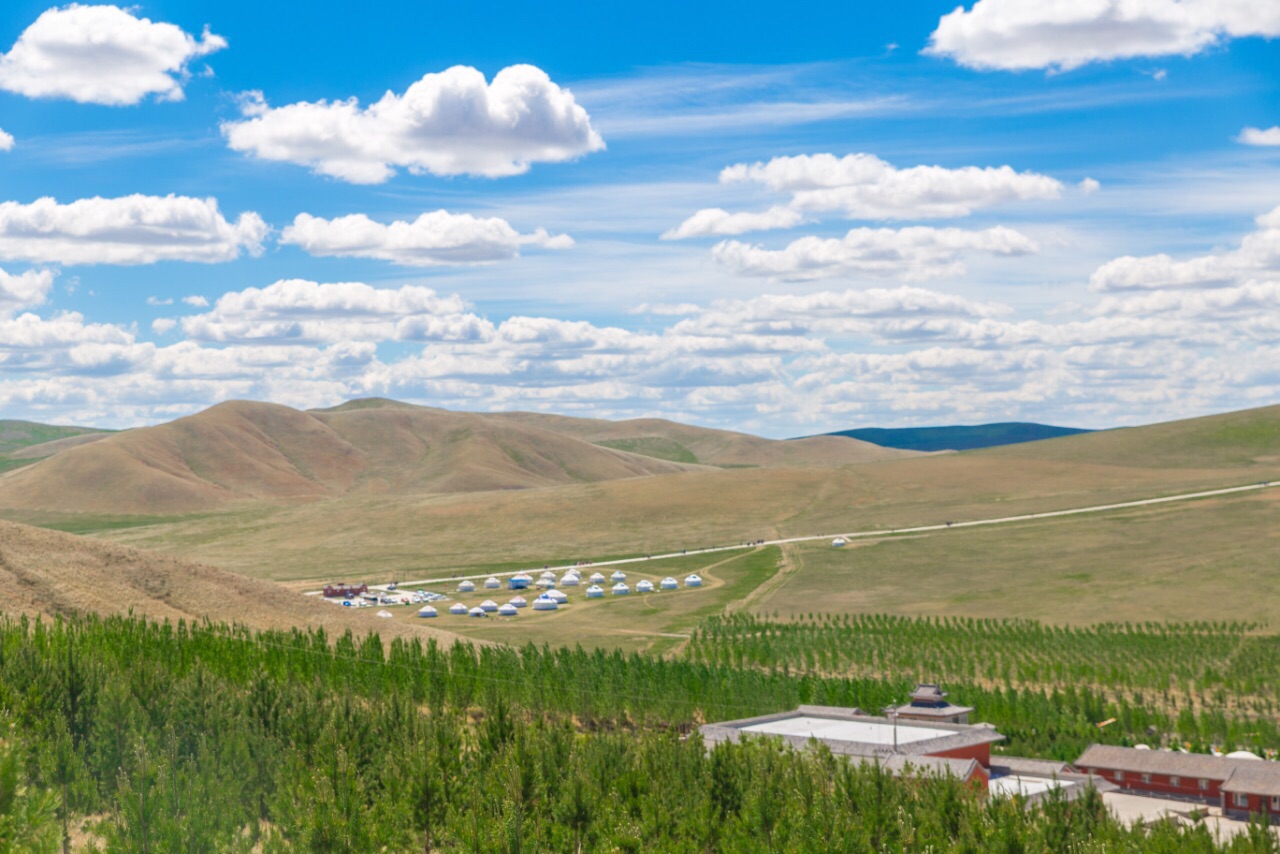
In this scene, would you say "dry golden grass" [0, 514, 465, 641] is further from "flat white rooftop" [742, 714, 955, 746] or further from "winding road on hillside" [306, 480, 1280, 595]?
"winding road on hillside" [306, 480, 1280, 595]

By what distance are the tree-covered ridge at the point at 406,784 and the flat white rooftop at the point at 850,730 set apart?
53.7ft

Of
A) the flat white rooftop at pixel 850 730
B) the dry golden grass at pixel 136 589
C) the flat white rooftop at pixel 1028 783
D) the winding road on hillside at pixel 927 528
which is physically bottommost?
the flat white rooftop at pixel 1028 783

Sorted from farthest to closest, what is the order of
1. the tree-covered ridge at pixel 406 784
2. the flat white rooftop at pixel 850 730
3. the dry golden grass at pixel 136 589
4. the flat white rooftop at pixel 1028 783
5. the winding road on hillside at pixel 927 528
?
the winding road on hillside at pixel 927 528 → the dry golden grass at pixel 136 589 → the flat white rooftop at pixel 850 730 → the flat white rooftop at pixel 1028 783 → the tree-covered ridge at pixel 406 784

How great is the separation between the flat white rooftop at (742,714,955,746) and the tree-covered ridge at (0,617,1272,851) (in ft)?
53.7

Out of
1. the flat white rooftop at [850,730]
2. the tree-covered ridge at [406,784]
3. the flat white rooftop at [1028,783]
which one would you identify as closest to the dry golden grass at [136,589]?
the tree-covered ridge at [406,784]

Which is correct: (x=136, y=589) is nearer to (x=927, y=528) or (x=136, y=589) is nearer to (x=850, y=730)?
(x=850, y=730)

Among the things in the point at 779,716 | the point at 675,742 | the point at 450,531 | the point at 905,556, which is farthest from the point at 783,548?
the point at 675,742

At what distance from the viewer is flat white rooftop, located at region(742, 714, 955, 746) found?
2144 inches

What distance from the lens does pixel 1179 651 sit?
286 ft

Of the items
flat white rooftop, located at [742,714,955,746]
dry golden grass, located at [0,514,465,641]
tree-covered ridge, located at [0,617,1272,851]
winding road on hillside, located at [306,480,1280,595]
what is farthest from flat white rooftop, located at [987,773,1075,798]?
winding road on hillside, located at [306,480,1280,595]

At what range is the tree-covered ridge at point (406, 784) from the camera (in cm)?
2873

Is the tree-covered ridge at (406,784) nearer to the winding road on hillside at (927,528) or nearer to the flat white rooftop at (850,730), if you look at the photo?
the flat white rooftop at (850,730)

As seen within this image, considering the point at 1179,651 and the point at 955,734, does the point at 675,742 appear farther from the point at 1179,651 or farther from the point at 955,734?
the point at 1179,651

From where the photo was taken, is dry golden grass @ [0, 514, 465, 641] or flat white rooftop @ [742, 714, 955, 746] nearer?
flat white rooftop @ [742, 714, 955, 746]
